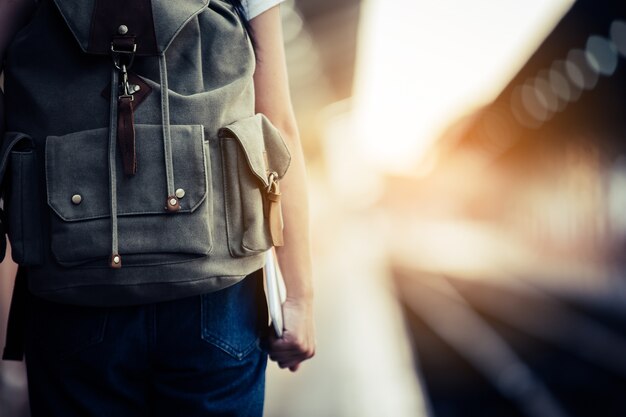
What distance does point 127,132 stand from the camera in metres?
1.05

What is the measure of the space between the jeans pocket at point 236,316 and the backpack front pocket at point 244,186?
0.31 feet

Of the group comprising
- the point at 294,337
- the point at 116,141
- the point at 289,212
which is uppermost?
the point at 116,141

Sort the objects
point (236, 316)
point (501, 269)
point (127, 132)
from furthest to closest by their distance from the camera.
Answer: point (501, 269), point (236, 316), point (127, 132)

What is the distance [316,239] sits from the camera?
2459 cm

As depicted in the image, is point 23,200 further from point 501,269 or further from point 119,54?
point 501,269

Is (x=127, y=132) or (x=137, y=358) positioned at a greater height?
(x=127, y=132)

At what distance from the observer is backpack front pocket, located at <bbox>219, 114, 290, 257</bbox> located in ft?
3.70

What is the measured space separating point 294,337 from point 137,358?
1.08 ft

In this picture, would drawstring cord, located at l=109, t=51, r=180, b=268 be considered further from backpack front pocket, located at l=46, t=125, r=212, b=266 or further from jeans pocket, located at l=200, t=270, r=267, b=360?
jeans pocket, located at l=200, t=270, r=267, b=360

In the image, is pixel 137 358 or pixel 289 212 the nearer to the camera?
pixel 137 358

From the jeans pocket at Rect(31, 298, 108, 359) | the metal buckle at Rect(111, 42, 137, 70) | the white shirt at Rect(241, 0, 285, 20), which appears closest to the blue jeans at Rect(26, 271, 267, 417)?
the jeans pocket at Rect(31, 298, 108, 359)

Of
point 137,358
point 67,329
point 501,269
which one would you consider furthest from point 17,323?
point 501,269

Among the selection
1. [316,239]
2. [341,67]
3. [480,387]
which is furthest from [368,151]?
[480,387]

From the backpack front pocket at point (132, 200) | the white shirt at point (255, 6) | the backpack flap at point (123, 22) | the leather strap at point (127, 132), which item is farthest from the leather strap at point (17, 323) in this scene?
the white shirt at point (255, 6)
